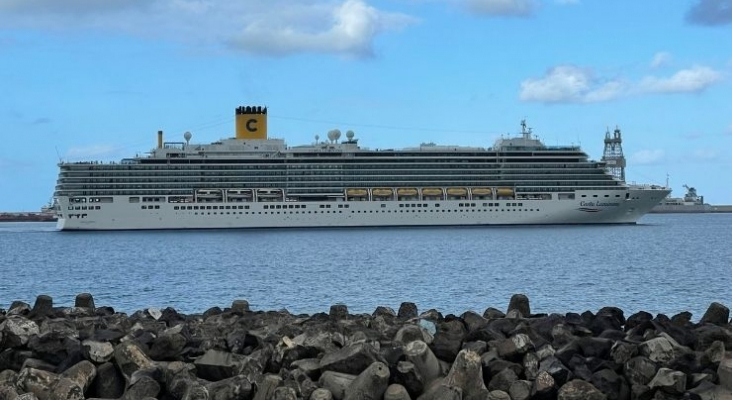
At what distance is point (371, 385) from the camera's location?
7.12 meters

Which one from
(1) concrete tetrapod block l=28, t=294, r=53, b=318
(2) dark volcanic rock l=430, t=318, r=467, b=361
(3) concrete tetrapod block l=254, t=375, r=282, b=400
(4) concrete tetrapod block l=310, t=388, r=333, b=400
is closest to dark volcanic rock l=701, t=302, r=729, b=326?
(2) dark volcanic rock l=430, t=318, r=467, b=361

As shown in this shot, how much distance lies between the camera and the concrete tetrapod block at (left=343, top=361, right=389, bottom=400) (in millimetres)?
7105

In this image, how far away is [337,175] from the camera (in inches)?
2689

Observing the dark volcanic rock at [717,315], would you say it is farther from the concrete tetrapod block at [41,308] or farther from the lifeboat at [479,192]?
the lifeboat at [479,192]

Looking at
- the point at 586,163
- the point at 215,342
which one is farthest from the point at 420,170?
the point at 215,342

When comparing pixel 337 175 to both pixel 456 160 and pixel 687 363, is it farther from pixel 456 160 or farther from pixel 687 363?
pixel 687 363

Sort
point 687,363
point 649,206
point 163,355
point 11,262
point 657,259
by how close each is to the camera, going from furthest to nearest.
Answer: point 649,206 < point 11,262 < point 657,259 < point 163,355 < point 687,363

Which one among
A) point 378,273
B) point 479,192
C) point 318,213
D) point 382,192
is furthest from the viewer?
point 479,192

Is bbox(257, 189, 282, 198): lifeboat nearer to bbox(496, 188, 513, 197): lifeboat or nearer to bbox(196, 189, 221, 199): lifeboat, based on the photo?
bbox(196, 189, 221, 199): lifeboat

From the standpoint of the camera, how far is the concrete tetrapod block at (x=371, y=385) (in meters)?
7.11

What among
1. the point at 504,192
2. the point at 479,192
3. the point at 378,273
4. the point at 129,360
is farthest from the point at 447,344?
the point at 504,192

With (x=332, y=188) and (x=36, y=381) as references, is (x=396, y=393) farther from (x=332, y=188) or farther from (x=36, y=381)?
(x=332, y=188)

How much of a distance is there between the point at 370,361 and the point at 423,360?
416 millimetres

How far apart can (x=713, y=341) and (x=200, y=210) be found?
59.8m
